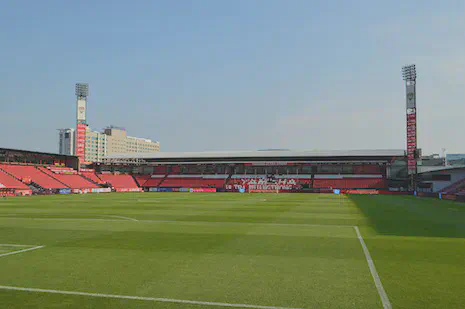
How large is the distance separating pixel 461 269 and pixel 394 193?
66.7 meters

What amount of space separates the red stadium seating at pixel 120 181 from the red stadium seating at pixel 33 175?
15.3 metres

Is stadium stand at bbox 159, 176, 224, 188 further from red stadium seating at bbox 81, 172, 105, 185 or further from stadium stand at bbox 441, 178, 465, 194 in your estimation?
stadium stand at bbox 441, 178, 465, 194

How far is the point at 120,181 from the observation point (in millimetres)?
90625

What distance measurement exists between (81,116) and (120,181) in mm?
18630

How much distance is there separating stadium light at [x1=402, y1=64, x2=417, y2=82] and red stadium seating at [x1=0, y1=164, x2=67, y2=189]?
7420 cm

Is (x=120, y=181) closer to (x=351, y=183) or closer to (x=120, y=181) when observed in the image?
(x=120, y=181)

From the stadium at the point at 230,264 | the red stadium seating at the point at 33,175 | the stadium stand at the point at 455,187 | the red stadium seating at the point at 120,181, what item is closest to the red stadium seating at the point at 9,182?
the red stadium seating at the point at 33,175

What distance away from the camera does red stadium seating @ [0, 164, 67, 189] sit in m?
68.1

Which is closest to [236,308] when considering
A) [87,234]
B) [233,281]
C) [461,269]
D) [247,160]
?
[233,281]

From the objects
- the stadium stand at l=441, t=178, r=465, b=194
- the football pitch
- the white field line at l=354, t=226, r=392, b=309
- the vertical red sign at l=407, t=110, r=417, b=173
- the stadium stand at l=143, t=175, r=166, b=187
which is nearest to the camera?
the white field line at l=354, t=226, r=392, b=309

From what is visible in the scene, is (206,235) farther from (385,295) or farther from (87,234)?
(385,295)

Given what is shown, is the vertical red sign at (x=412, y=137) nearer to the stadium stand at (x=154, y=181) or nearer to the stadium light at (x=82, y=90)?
the stadium stand at (x=154, y=181)

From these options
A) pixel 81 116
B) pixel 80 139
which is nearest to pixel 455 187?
pixel 80 139

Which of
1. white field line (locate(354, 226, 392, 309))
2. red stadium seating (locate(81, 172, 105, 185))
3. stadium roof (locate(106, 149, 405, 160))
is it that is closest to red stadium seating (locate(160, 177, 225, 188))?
stadium roof (locate(106, 149, 405, 160))
